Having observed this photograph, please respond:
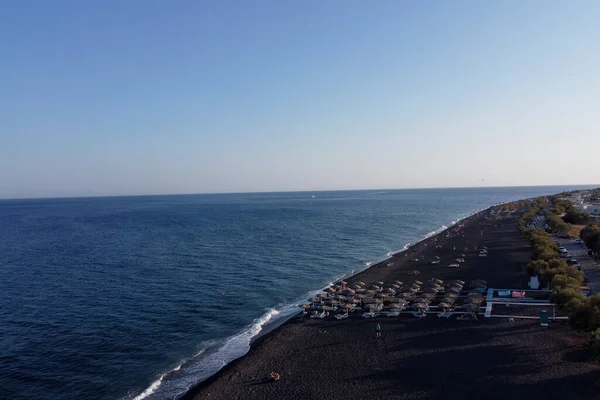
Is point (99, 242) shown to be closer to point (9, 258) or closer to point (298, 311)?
point (9, 258)

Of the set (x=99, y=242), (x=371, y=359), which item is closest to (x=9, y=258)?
(x=99, y=242)

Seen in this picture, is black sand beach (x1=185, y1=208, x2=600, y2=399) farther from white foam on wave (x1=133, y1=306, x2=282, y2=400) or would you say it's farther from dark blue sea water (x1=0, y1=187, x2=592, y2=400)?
dark blue sea water (x1=0, y1=187, x2=592, y2=400)

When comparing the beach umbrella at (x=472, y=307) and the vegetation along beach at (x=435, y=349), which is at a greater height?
the beach umbrella at (x=472, y=307)

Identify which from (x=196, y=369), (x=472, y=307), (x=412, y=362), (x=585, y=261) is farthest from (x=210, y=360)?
(x=585, y=261)

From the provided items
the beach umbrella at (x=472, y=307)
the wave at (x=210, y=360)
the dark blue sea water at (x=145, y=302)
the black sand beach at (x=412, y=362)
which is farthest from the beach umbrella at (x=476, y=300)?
the dark blue sea water at (x=145, y=302)

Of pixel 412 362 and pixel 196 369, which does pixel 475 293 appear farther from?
pixel 196 369

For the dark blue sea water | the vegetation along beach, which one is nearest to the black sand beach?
the vegetation along beach

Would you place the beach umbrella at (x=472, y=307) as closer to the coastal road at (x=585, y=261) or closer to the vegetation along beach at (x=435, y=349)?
the vegetation along beach at (x=435, y=349)

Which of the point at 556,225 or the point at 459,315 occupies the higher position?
the point at 556,225
